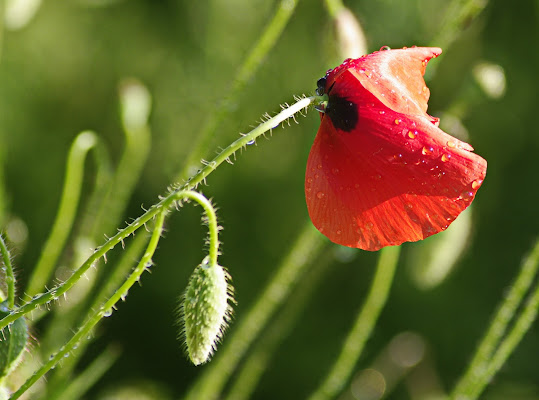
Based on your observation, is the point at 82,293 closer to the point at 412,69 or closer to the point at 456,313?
the point at 412,69

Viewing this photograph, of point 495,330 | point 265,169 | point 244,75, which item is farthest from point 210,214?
point 265,169

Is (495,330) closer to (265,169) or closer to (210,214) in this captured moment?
(210,214)

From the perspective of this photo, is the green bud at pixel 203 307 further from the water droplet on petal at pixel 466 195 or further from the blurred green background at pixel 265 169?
the blurred green background at pixel 265 169

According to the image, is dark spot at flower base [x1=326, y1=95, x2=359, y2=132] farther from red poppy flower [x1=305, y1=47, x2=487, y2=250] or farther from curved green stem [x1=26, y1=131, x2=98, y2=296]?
curved green stem [x1=26, y1=131, x2=98, y2=296]

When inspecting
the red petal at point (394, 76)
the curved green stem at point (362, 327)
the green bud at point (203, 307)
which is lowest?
the curved green stem at point (362, 327)

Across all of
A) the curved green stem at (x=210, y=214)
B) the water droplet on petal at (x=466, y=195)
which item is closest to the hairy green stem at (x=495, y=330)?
the water droplet on petal at (x=466, y=195)

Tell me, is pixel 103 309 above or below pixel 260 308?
above
